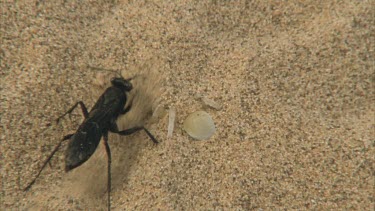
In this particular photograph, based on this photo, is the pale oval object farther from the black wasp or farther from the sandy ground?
the black wasp

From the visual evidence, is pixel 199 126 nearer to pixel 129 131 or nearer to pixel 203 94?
pixel 203 94

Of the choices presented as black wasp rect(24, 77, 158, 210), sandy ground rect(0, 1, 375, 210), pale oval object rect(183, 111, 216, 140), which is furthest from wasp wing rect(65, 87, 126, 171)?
pale oval object rect(183, 111, 216, 140)

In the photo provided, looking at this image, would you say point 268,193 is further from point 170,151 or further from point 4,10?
point 4,10

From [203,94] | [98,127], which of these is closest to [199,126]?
[203,94]

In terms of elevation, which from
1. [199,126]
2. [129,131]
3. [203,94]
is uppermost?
[203,94]

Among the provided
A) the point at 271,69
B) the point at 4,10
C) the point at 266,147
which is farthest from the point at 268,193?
the point at 4,10
